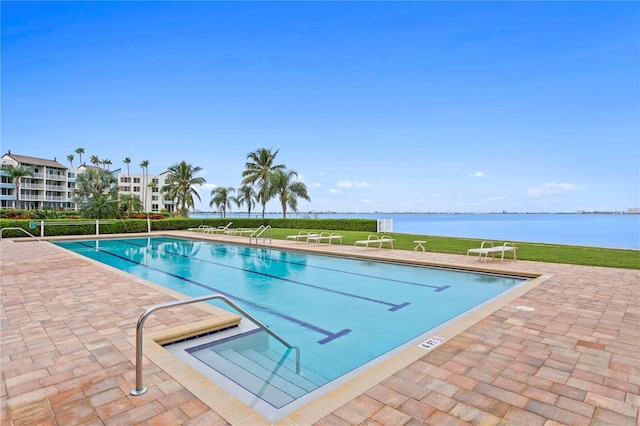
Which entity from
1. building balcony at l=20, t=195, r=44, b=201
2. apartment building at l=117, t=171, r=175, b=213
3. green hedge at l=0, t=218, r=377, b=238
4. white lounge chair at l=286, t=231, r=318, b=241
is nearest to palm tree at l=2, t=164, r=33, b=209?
building balcony at l=20, t=195, r=44, b=201

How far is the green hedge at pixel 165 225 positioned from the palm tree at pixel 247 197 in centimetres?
1162

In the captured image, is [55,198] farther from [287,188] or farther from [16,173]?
[287,188]

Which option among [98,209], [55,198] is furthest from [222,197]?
[55,198]

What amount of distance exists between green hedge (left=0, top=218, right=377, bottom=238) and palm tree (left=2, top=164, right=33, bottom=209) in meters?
41.6

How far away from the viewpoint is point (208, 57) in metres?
19.8

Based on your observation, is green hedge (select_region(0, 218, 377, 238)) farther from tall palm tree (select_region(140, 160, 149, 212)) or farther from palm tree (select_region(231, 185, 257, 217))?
tall palm tree (select_region(140, 160, 149, 212))

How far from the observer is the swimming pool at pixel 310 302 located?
12.6ft

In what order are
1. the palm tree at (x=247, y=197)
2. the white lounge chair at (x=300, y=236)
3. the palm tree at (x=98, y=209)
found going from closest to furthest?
1. the white lounge chair at (x=300, y=236)
2. the palm tree at (x=98, y=209)
3. the palm tree at (x=247, y=197)

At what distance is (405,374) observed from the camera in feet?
10.00

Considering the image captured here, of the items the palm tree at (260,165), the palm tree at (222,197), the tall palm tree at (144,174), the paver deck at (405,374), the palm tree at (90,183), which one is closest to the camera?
the paver deck at (405,374)

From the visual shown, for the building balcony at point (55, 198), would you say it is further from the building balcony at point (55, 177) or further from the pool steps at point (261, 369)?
the pool steps at point (261, 369)

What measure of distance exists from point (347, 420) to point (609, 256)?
508 inches

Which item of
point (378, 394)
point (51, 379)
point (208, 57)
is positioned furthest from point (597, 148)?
point (51, 379)

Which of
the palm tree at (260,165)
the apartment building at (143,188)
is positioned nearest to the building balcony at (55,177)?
the apartment building at (143,188)
